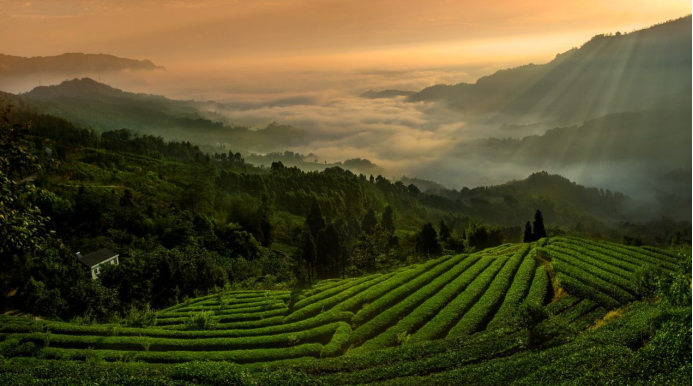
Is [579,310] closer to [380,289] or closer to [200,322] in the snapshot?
[380,289]

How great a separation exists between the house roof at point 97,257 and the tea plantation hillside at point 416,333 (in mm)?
11109

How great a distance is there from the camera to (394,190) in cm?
12712

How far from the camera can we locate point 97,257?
40.1 meters

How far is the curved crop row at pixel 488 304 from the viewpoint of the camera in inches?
912

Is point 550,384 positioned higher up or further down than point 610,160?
further down

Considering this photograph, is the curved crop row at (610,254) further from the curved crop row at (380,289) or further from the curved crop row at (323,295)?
the curved crop row at (323,295)

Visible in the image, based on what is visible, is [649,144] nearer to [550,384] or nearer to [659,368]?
[659,368]

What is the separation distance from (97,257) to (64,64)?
61.1ft

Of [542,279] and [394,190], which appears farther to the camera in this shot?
[394,190]

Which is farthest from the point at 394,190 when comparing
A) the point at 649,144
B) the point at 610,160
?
the point at 649,144

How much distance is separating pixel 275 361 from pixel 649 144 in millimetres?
17687

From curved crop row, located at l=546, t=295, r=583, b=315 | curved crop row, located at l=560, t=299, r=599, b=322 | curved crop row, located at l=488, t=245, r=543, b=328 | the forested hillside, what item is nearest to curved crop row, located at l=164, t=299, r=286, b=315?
the forested hillside

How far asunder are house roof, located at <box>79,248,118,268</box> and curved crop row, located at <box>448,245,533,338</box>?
31472 mm

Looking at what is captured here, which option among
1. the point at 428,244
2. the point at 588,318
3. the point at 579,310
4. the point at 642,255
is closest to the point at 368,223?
the point at 428,244
